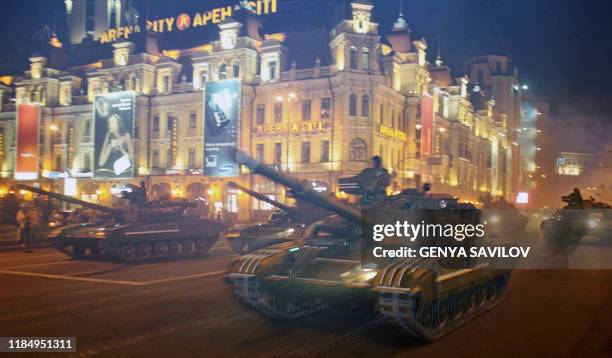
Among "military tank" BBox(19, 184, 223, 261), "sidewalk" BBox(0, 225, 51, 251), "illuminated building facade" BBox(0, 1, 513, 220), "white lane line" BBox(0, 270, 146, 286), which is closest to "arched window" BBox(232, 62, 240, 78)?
"illuminated building facade" BBox(0, 1, 513, 220)

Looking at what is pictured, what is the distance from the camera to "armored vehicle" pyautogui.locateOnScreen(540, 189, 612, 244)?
21859mm

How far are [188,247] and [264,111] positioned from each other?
1110 inches

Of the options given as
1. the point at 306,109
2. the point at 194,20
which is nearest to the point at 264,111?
the point at 306,109

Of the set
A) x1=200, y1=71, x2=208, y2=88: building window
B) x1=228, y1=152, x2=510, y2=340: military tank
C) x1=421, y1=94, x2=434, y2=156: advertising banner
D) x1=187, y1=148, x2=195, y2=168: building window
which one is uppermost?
x1=200, y1=71, x2=208, y2=88: building window

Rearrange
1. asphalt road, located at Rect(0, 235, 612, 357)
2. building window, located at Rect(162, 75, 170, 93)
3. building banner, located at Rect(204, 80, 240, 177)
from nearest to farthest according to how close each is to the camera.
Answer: asphalt road, located at Rect(0, 235, 612, 357)
building banner, located at Rect(204, 80, 240, 177)
building window, located at Rect(162, 75, 170, 93)

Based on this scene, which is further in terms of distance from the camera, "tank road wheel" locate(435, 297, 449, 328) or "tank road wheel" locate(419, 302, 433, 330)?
"tank road wheel" locate(435, 297, 449, 328)

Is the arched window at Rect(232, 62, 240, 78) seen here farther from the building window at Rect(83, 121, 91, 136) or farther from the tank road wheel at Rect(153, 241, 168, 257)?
the tank road wheel at Rect(153, 241, 168, 257)

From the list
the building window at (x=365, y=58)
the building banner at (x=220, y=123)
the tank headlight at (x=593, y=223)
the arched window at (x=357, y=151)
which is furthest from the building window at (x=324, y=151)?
the tank headlight at (x=593, y=223)

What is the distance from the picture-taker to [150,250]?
57.8ft

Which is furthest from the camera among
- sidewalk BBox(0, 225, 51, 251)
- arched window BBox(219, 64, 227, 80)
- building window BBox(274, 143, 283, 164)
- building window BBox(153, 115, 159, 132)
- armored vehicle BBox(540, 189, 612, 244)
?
building window BBox(153, 115, 159, 132)

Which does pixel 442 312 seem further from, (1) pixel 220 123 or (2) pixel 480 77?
(2) pixel 480 77

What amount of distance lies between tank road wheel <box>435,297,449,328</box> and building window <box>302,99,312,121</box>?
3626 cm

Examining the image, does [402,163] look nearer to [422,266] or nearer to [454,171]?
[454,171]

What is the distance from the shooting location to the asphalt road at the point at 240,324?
690cm
